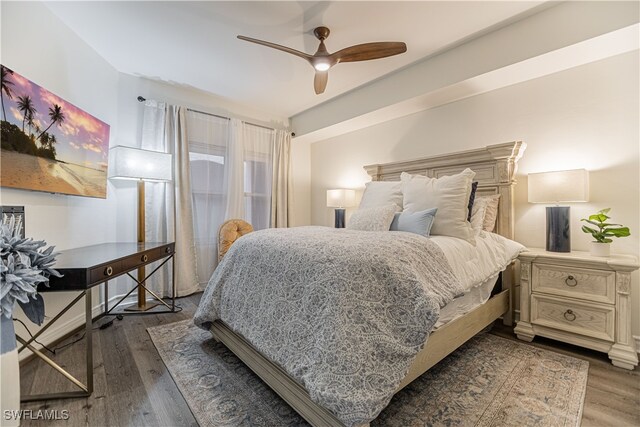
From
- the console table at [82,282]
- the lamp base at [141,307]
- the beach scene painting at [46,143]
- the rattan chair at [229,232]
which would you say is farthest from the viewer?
the rattan chair at [229,232]

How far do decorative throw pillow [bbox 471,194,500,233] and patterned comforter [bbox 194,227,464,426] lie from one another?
106cm

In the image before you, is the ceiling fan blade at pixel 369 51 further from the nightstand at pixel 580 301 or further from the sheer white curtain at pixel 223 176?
the sheer white curtain at pixel 223 176

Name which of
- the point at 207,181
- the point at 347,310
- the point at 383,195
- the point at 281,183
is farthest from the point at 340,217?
the point at 347,310

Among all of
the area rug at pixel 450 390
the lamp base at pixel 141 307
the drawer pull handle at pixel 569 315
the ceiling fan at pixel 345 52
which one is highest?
the ceiling fan at pixel 345 52

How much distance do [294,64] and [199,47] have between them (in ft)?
3.10

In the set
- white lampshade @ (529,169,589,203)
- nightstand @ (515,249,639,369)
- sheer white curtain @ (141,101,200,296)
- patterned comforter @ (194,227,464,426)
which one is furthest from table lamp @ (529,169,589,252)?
sheer white curtain @ (141,101,200,296)

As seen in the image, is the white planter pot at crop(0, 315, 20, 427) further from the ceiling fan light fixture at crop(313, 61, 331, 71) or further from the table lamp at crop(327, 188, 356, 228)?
the table lamp at crop(327, 188, 356, 228)

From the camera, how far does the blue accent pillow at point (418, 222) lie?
2043mm

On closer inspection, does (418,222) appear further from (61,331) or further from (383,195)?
(61,331)

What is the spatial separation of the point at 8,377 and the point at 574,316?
10.6 ft

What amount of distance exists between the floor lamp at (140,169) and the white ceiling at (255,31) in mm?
1014

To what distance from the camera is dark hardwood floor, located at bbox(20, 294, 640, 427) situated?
1312 mm

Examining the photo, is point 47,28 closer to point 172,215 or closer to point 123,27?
point 123,27

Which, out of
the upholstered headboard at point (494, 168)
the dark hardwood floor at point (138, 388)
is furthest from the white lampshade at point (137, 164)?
the upholstered headboard at point (494, 168)
